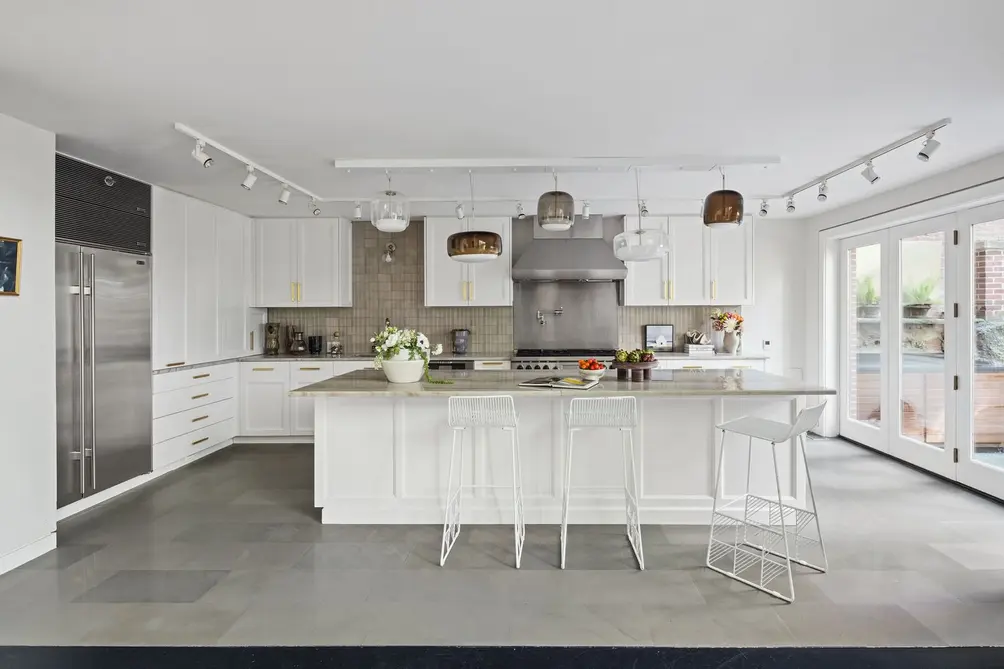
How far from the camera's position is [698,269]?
6457 mm

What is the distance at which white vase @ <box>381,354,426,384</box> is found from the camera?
12.8ft

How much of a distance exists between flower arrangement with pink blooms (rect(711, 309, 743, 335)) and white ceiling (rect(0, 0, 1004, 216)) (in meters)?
2.37

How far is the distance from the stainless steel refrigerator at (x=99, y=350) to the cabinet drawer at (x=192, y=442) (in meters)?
0.19

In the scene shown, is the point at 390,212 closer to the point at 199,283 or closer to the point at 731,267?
the point at 199,283

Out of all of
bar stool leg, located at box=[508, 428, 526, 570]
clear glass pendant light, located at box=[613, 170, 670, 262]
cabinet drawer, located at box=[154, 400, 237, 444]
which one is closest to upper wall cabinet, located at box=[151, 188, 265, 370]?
cabinet drawer, located at box=[154, 400, 237, 444]

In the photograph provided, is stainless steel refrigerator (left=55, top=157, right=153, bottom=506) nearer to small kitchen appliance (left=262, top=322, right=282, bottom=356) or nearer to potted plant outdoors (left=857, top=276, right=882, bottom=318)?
small kitchen appliance (left=262, top=322, right=282, bottom=356)

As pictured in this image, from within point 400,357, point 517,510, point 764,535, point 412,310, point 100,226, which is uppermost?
point 100,226

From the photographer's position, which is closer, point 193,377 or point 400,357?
point 400,357

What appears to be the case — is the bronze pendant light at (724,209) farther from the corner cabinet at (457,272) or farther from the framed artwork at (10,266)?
the framed artwork at (10,266)

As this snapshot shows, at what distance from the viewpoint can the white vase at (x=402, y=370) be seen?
12.8 feet

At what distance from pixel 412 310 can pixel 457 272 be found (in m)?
0.80

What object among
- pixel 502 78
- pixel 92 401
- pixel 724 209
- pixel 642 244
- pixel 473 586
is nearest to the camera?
pixel 502 78

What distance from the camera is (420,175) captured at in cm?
459

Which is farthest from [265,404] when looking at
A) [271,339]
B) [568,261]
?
[568,261]
